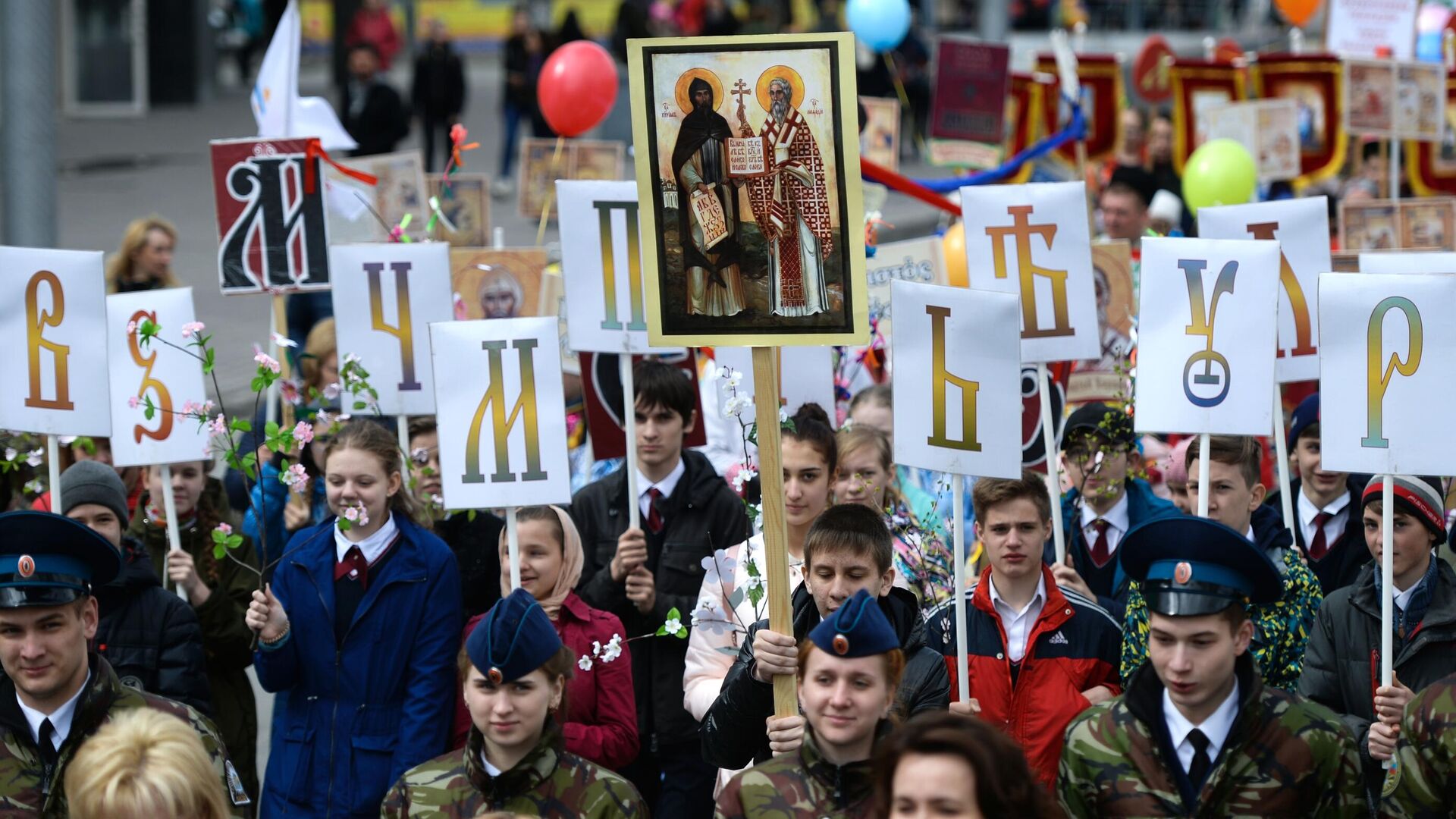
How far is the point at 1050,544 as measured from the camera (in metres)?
6.46

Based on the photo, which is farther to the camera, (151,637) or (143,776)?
(151,637)

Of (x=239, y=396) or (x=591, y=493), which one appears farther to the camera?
(x=239, y=396)

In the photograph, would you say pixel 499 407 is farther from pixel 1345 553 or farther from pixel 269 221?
pixel 1345 553

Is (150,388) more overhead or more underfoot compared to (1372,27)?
more underfoot

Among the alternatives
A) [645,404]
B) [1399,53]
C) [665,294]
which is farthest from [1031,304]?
[1399,53]

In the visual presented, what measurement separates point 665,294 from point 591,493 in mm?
1784

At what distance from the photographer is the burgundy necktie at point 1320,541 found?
662 cm

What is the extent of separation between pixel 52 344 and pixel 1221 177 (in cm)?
693

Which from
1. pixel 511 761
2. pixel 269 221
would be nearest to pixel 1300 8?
pixel 269 221

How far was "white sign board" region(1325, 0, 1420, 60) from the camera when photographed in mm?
13734

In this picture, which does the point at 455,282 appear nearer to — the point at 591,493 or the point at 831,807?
the point at 591,493

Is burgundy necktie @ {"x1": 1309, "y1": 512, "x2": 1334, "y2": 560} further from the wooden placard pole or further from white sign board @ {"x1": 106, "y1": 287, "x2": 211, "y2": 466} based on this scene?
white sign board @ {"x1": 106, "y1": 287, "x2": 211, "y2": 466}

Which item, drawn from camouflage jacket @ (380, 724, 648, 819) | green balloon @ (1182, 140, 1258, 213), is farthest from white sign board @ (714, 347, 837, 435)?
green balloon @ (1182, 140, 1258, 213)

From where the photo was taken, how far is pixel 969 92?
39.5ft
